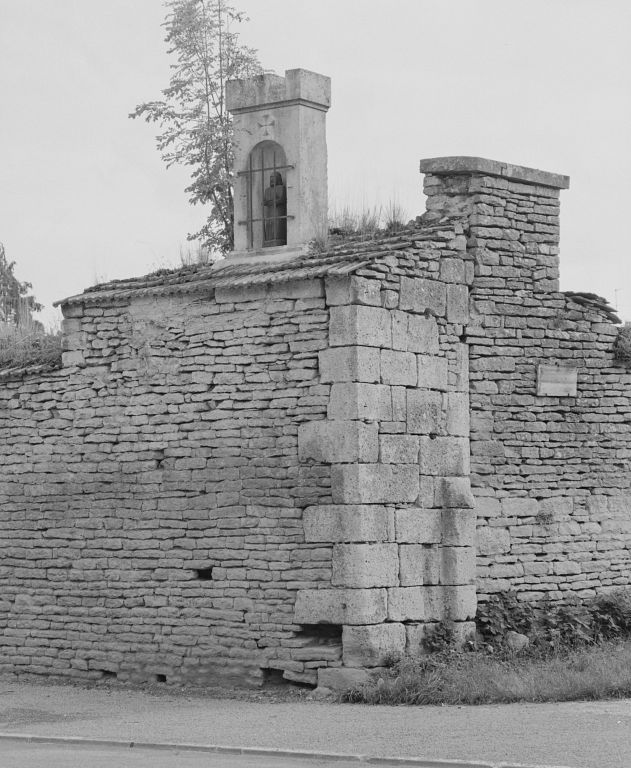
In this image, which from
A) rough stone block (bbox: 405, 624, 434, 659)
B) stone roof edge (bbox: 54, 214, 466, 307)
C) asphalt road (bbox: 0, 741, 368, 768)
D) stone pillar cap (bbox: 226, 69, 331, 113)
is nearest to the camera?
asphalt road (bbox: 0, 741, 368, 768)

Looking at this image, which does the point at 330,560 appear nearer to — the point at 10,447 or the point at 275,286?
the point at 275,286

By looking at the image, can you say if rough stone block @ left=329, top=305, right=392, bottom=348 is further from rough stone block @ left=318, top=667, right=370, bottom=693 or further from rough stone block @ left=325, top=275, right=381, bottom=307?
rough stone block @ left=318, top=667, right=370, bottom=693

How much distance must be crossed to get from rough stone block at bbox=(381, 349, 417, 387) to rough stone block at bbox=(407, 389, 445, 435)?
0.13 metres

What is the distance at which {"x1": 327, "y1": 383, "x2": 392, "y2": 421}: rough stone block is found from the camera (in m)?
13.7

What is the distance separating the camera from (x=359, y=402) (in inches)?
539

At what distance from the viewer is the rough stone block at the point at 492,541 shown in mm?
14711

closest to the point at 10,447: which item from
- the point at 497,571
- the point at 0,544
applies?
the point at 0,544

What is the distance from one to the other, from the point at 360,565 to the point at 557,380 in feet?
10.9

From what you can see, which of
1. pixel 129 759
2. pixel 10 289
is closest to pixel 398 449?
pixel 129 759

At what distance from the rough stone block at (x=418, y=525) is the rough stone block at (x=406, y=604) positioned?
47cm

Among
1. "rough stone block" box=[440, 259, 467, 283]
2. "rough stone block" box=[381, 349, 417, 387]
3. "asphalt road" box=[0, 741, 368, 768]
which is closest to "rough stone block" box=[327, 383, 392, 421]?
"rough stone block" box=[381, 349, 417, 387]

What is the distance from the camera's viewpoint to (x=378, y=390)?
13906mm

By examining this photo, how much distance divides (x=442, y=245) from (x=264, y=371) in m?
2.20

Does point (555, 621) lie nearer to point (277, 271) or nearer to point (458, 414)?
point (458, 414)
